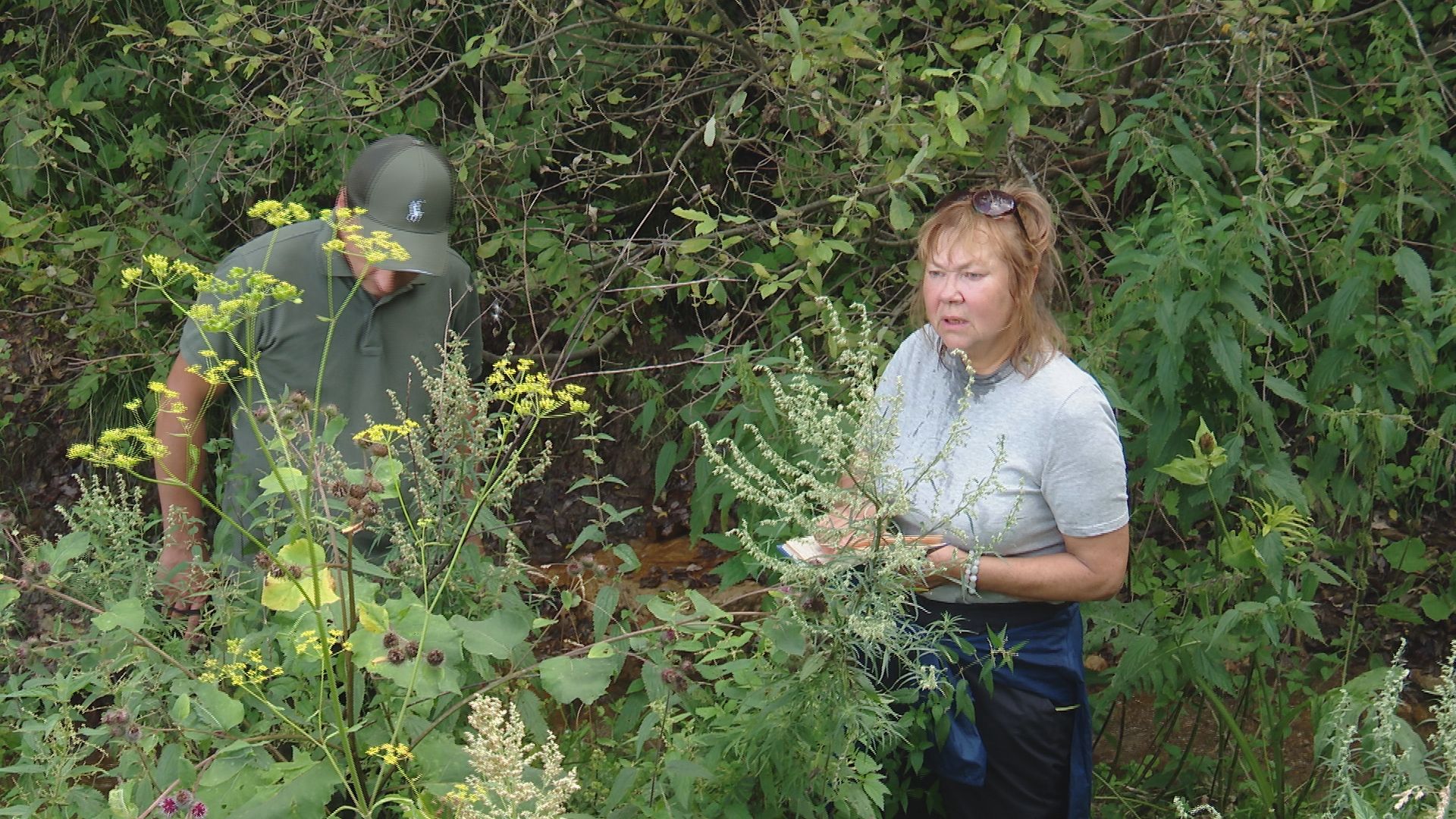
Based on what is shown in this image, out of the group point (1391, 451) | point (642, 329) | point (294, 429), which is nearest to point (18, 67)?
point (642, 329)

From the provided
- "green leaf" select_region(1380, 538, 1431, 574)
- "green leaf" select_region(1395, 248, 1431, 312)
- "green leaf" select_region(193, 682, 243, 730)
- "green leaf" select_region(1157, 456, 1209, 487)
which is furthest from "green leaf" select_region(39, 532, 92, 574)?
"green leaf" select_region(1380, 538, 1431, 574)

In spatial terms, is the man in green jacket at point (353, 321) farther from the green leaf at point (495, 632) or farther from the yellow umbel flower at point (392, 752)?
the yellow umbel flower at point (392, 752)

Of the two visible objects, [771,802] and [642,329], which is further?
[642,329]

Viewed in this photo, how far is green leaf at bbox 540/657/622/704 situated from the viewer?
1.69 m

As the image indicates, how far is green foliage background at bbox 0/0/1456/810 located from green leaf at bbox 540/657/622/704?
1365 mm

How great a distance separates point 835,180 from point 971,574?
2053mm

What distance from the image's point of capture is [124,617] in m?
1.76

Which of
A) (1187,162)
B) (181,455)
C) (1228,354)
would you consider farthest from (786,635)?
(1187,162)

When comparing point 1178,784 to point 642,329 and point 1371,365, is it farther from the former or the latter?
point 642,329

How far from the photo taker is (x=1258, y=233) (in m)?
2.72

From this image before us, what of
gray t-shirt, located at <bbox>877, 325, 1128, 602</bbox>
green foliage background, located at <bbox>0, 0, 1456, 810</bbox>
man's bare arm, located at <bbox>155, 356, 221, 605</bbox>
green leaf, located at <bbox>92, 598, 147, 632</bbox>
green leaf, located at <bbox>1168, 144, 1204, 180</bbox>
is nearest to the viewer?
green leaf, located at <bbox>92, 598, 147, 632</bbox>

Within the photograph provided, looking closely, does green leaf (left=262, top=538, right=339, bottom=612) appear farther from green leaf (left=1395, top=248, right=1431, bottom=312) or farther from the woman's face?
green leaf (left=1395, top=248, right=1431, bottom=312)

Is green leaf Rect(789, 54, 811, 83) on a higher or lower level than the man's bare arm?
higher

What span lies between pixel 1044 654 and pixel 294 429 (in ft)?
4.37
